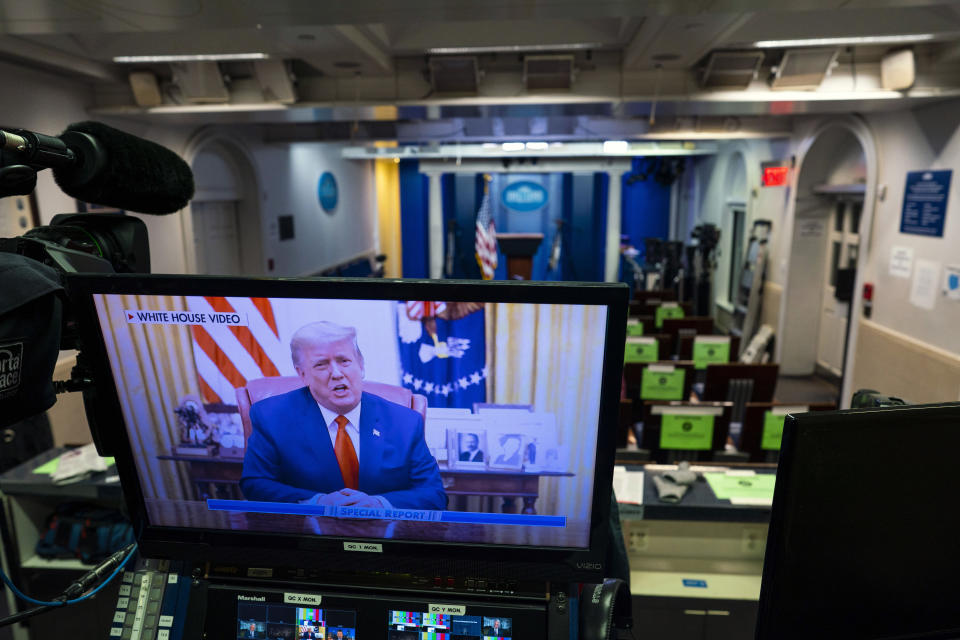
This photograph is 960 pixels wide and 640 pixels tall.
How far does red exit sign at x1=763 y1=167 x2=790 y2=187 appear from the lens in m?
7.14

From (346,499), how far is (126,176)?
0.70m

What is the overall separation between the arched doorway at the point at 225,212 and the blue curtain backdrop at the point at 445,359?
239 inches

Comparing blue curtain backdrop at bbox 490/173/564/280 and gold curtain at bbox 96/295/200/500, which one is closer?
gold curtain at bbox 96/295/200/500

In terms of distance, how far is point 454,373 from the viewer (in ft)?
3.16

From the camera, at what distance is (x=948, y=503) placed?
958 mm

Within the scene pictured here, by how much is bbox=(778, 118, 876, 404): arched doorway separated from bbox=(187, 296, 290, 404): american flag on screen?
20.8 feet

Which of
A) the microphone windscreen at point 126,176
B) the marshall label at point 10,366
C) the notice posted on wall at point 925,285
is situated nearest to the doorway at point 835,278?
the notice posted on wall at point 925,285

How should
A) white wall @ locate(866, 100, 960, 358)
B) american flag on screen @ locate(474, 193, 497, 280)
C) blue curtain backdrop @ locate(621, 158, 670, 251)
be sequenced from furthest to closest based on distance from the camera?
blue curtain backdrop @ locate(621, 158, 670, 251) → american flag on screen @ locate(474, 193, 497, 280) → white wall @ locate(866, 100, 960, 358)

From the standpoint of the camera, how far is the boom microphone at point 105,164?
91 centimetres

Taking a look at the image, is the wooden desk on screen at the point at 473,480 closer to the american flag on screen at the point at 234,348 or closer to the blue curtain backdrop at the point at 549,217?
the american flag on screen at the point at 234,348

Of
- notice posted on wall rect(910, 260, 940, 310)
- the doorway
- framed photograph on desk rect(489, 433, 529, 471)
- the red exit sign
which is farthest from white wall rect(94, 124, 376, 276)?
the doorway

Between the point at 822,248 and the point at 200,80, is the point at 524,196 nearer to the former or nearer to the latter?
the point at 822,248

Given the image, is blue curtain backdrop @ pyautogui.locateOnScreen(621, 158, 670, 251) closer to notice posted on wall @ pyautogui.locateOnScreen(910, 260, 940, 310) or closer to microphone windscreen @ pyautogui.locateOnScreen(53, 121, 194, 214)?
notice posted on wall @ pyautogui.locateOnScreen(910, 260, 940, 310)

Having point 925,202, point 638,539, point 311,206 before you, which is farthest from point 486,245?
point 638,539
